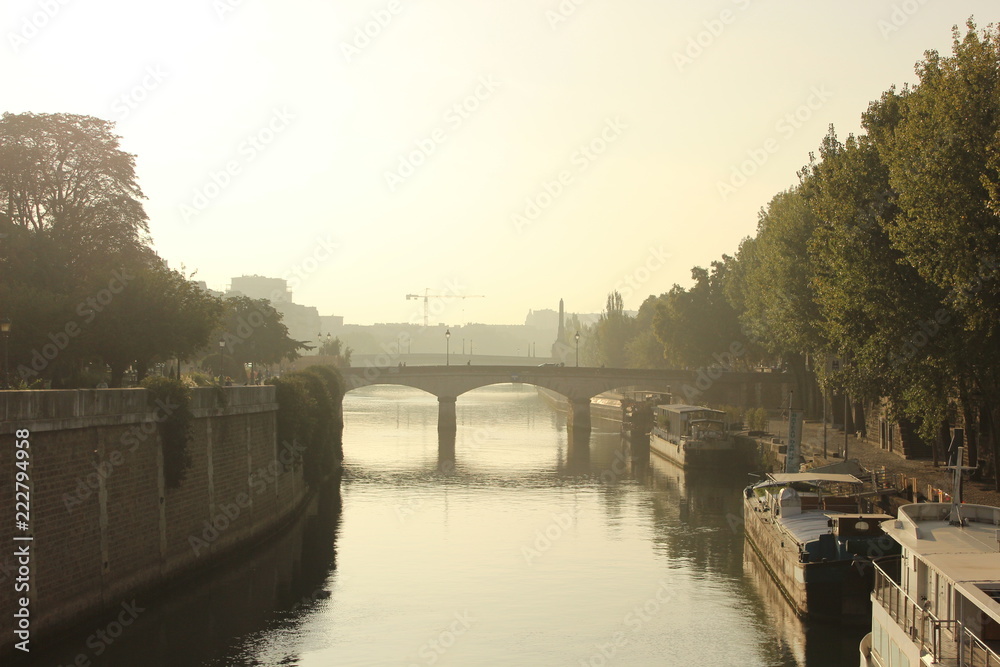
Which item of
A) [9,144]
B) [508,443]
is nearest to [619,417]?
[508,443]

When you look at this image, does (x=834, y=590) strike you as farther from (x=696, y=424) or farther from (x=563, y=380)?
(x=563, y=380)

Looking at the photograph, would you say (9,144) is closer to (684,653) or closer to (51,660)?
(51,660)

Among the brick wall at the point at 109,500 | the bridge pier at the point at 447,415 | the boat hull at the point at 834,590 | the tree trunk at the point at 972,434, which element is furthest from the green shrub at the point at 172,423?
the bridge pier at the point at 447,415

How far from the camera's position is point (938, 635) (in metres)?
16.0

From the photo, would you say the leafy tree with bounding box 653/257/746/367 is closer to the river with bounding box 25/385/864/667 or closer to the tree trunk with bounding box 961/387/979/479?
the river with bounding box 25/385/864/667

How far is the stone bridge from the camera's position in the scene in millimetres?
88250

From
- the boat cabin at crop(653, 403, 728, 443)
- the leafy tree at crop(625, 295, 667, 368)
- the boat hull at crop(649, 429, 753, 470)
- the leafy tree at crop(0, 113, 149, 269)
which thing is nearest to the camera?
the leafy tree at crop(0, 113, 149, 269)

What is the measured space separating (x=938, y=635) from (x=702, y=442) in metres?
48.0

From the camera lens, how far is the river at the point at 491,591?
25.6m

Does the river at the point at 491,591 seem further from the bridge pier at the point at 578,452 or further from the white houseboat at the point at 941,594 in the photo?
the bridge pier at the point at 578,452

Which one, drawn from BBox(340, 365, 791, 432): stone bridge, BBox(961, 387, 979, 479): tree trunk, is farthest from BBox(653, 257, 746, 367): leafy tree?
BBox(961, 387, 979, 479): tree trunk

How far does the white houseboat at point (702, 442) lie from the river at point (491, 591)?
5.72 meters

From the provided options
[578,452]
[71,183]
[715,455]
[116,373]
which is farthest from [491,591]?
[578,452]

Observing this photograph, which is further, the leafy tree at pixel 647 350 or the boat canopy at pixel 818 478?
the leafy tree at pixel 647 350
